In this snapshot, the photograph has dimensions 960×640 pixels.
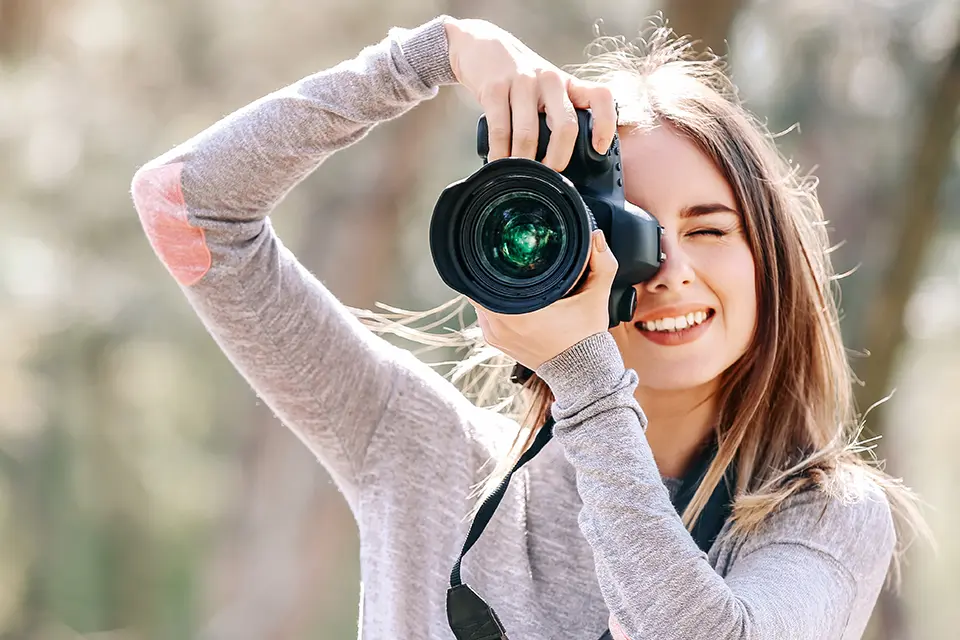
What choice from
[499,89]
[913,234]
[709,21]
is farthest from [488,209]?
[913,234]

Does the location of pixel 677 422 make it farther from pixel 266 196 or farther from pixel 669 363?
pixel 266 196

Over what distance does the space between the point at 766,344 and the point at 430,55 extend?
55 cm

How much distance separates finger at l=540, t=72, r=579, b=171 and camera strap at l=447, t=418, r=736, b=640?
0.30 meters

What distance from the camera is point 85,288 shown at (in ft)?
26.6

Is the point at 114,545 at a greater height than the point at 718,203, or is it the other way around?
the point at 718,203

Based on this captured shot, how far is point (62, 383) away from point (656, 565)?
9.11 m

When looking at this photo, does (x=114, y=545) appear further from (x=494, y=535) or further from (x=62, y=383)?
(x=494, y=535)

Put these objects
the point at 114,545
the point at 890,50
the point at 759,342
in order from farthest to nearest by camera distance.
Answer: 1. the point at 114,545
2. the point at 890,50
3. the point at 759,342

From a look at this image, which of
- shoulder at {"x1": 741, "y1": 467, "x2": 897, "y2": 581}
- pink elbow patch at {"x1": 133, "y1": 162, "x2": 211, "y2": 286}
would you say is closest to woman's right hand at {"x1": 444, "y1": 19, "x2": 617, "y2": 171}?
pink elbow patch at {"x1": 133, "y1": 162, "x2": 211, "y2": 286}

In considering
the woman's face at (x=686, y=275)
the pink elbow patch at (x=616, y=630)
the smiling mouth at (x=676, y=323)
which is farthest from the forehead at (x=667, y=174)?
the pink elbow patch at (x=616, y=630)

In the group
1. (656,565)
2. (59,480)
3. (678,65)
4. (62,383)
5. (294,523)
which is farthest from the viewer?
(59,480)

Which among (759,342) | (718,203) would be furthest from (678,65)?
(759,342)

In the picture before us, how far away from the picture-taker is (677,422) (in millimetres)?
1488

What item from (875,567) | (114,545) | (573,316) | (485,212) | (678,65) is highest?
(678,65)
